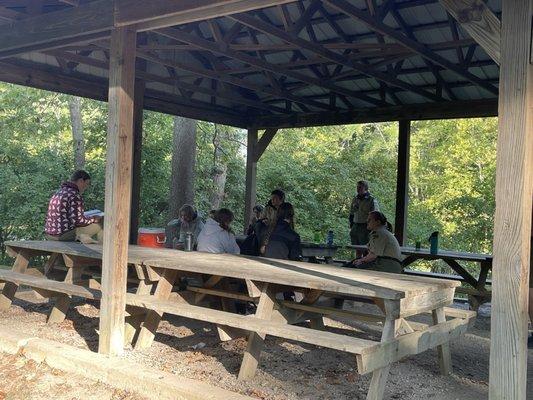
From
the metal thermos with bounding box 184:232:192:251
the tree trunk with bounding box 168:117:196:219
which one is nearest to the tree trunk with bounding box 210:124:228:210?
the tree trunk with bounding box 168:117:196:219

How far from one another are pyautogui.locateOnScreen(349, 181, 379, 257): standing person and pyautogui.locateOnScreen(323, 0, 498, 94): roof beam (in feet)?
8.96

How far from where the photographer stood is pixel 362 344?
3.40 meters

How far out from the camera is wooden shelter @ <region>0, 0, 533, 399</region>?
273 cm

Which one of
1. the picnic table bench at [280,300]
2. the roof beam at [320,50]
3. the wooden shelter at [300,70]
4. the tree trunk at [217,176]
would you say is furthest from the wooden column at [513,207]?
the tree trunk at [217,176]

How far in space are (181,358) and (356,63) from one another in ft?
14.3

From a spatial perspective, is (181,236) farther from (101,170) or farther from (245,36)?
(101,170)

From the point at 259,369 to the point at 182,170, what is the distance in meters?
8.27

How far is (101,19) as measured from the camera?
4.59 meters

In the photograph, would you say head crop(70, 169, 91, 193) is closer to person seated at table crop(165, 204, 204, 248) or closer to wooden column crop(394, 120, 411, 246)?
person seated at table crop(165, 204, 204, 248)

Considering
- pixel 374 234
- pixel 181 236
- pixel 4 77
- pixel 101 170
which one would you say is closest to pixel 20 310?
pixel 181 236

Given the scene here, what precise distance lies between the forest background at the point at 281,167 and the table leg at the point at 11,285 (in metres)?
6.80

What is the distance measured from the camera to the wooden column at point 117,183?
14.4ft

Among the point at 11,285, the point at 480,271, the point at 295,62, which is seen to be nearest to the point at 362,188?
the point at 480,271

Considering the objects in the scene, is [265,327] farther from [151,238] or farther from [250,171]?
[250,171]
